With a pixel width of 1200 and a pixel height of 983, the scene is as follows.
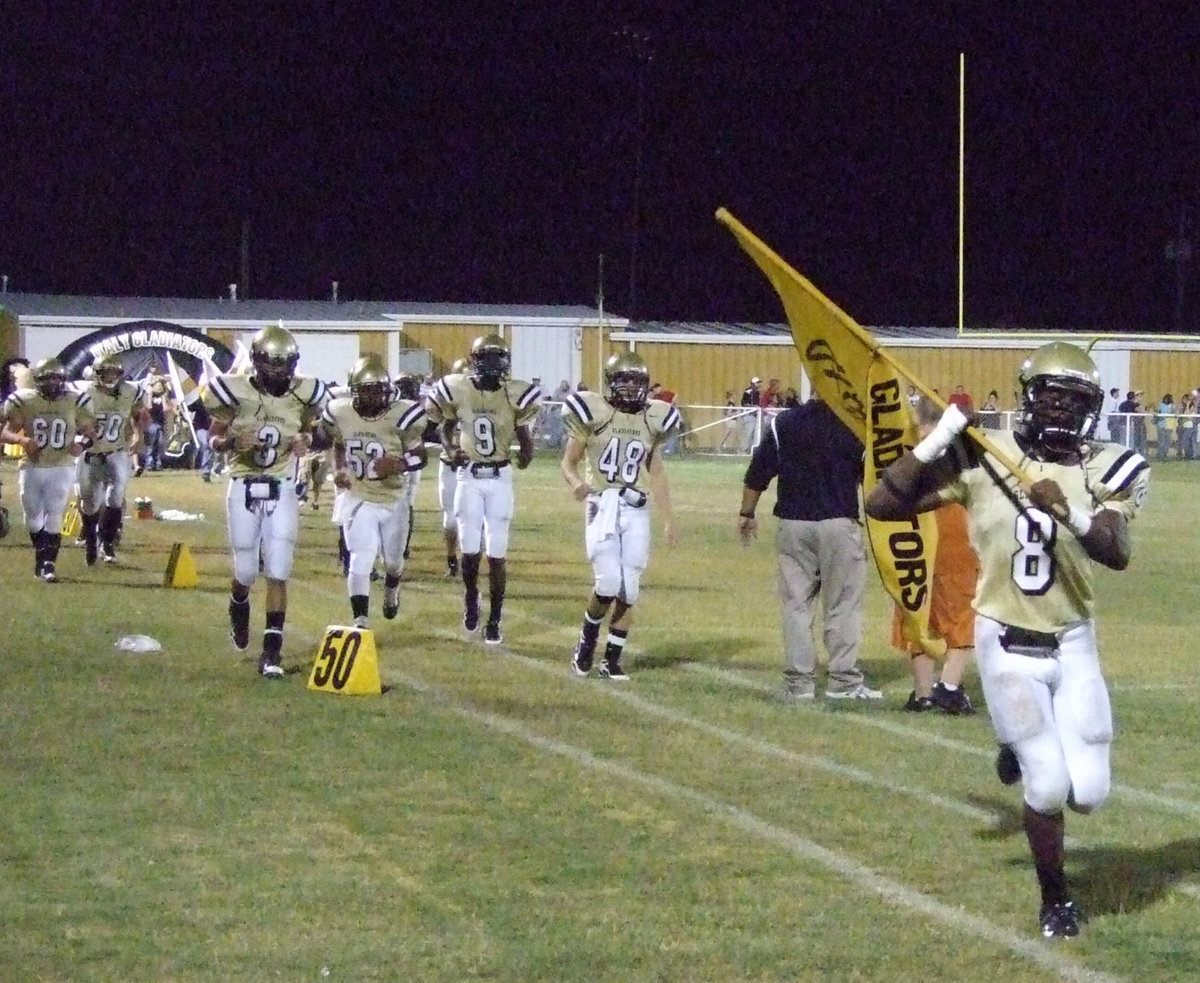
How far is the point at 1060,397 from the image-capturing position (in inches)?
224

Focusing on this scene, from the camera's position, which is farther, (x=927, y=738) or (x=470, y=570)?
(x=470, y=570)

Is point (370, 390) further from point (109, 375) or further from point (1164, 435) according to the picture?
point (1164, 435)

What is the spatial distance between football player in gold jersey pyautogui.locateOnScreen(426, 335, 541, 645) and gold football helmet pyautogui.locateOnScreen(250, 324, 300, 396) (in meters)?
1.86

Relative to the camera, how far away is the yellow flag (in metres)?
7.25

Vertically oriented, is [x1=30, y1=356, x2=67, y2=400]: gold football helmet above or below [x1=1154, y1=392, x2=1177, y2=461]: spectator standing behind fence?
above

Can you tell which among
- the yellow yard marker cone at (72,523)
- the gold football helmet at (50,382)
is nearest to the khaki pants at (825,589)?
the gold football helmet at (50,382)

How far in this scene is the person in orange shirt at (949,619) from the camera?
9.77 meters

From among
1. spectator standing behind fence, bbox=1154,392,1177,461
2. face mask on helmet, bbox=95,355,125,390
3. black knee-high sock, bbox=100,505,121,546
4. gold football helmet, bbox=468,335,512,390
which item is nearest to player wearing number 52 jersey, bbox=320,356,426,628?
gold football helmet, bbox=468,335,512,390

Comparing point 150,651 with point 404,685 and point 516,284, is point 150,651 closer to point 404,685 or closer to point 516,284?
point 404,685

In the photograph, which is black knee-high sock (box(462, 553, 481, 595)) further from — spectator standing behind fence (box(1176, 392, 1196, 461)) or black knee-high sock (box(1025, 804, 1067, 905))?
spectator standing behind fence (box(1176, 392, 1196, 461))

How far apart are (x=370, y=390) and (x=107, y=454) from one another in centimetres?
581

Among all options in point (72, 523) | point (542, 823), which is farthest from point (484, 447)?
point (72, 523)

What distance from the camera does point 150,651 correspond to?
1143 centimetres

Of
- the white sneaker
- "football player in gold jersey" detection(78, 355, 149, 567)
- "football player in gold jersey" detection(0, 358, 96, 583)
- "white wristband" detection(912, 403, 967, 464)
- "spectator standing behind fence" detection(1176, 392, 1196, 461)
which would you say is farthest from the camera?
"spectator standing behind fence" detection(1176, 392, 1196, 461)
